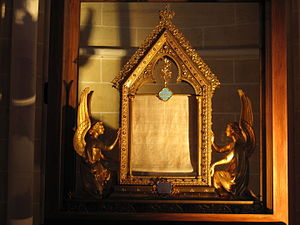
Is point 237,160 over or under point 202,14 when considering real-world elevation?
under

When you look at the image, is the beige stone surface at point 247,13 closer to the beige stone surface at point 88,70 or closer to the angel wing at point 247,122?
the angel wing at point 247,122

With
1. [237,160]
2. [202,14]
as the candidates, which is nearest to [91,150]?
[237,160]

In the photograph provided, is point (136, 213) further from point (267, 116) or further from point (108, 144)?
point (267, 116)

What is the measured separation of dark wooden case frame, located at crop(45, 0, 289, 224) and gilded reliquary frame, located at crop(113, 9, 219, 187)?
150 millimetres

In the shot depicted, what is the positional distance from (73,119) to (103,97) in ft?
0.49

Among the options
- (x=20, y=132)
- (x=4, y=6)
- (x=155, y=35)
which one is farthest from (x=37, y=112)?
(x=155, y=35)

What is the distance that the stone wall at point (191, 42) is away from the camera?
2016mm

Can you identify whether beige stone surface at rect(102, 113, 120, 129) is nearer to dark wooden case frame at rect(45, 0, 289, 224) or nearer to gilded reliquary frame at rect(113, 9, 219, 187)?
gilded reliquary frame at rect(113, 9, 219, 187)

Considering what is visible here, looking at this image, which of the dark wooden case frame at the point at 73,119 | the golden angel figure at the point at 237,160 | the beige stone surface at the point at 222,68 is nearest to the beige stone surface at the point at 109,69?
the dark wooden case frame at the point at 73,119

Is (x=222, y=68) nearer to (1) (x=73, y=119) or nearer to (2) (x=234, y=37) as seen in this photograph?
(2) (x=234, y=37)

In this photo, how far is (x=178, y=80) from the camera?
202cm

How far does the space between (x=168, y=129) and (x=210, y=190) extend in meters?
0.29

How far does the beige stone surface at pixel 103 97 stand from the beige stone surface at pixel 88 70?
0.8 inches

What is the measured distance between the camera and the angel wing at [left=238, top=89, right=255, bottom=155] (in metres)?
1.97
